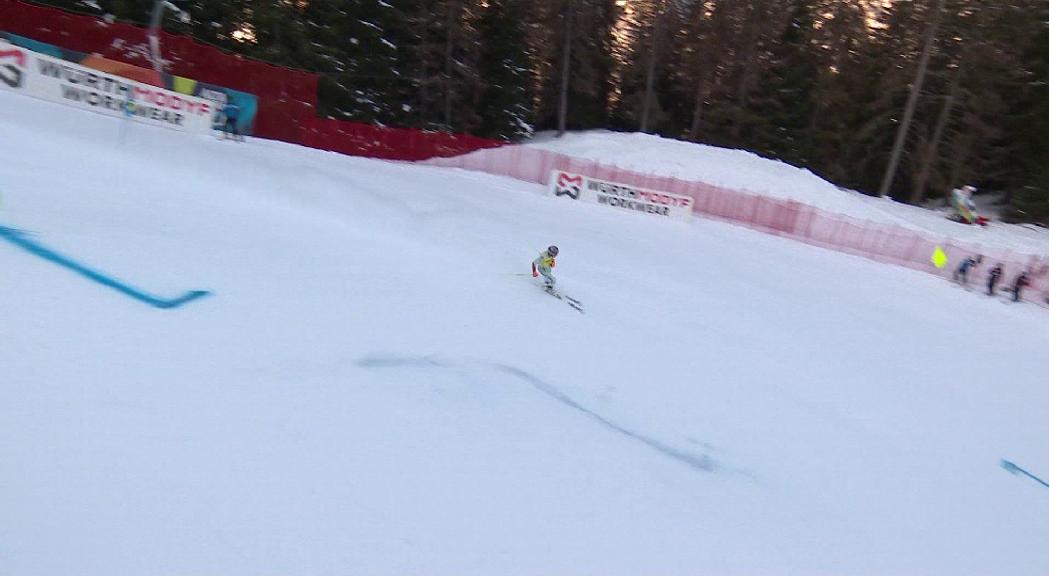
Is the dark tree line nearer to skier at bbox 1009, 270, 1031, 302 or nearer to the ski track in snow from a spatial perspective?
skier at bbox 1009, 270, 1031, 302

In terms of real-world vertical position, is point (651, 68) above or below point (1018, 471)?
above

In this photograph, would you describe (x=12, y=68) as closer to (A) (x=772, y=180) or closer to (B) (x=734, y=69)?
(A) (x=772, y=180)

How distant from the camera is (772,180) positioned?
2553 centimetres

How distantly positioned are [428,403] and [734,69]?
110ft

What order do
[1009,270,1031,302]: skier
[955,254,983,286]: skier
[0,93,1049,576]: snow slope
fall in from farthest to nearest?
[955,254,983,286]: skier
[1009,270,1031,302]: skier
[0,93,1049,576]: snow slope

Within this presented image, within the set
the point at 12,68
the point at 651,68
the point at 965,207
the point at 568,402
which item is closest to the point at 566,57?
the point at 651,68

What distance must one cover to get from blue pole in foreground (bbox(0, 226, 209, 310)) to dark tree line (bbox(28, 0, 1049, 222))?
2121 centimetres

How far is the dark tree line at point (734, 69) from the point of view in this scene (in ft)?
92.8

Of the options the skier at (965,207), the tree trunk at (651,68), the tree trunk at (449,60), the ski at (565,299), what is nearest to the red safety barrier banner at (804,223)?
the skier at (965,207)

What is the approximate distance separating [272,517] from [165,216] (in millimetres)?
6906

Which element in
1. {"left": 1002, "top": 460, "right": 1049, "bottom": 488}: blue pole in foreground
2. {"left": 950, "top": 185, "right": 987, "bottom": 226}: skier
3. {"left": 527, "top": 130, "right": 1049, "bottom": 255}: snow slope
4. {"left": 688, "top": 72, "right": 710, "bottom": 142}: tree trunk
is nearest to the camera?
{"left": 1002, "top": 460, "right": 1049, "bottom": 488}: blue pole in foreground

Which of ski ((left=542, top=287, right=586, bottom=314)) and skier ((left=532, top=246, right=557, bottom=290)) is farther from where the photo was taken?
ski ((left=542, top=287, right=586, bottom=314))

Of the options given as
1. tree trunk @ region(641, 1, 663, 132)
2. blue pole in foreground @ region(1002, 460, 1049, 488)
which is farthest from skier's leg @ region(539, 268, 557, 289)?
tree trunk @ region(641, 1, 663, 132)

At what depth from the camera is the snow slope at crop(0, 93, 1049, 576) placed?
4535mm
